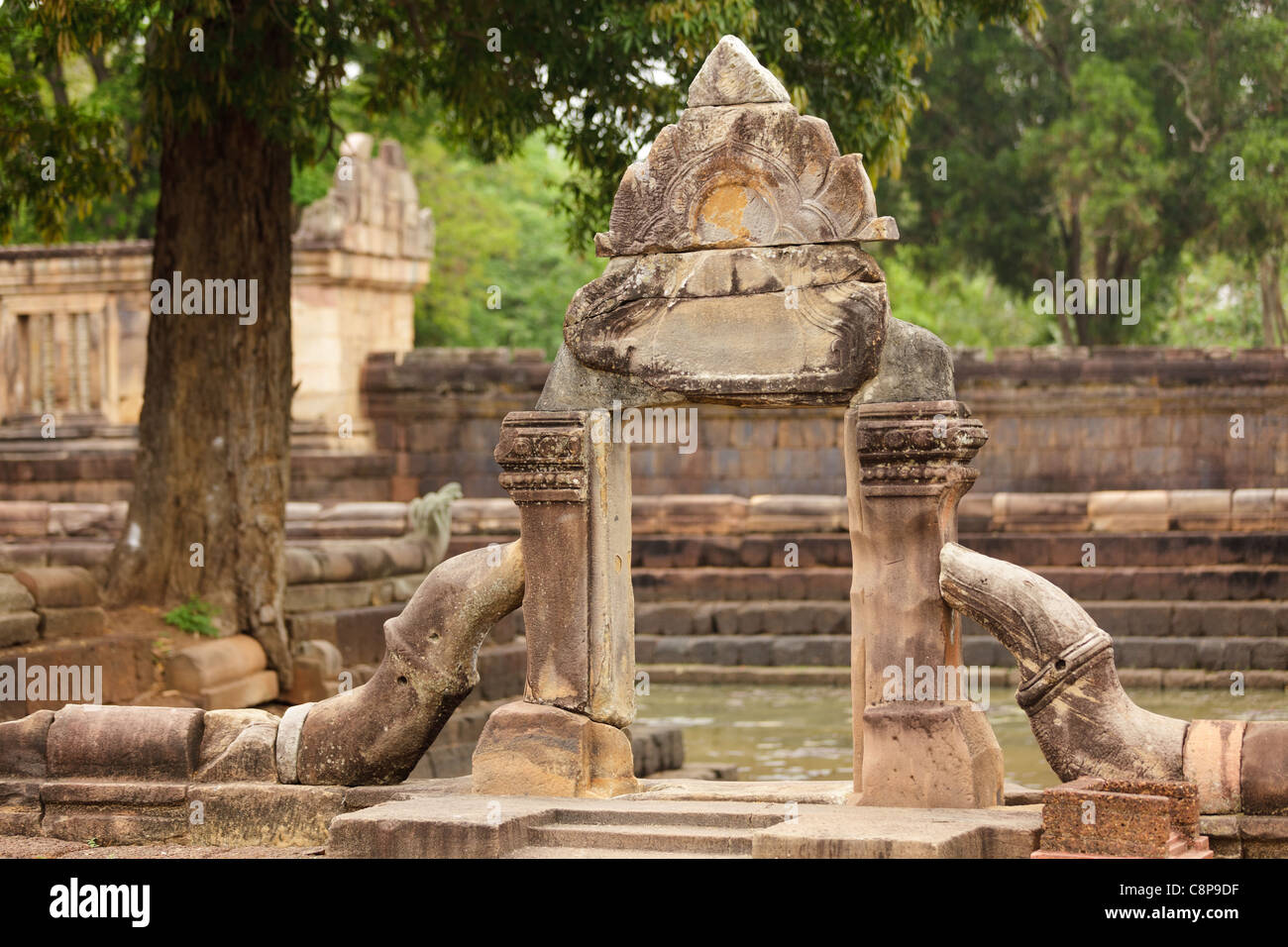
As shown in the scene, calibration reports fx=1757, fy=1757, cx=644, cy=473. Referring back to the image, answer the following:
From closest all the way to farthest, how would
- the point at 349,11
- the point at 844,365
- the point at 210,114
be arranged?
1. the point at 844,365
2. the point at 210,114
3. the point at 349,11

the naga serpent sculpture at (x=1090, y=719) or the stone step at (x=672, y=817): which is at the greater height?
the naga serpent sculpture at (x=1090, y=719)

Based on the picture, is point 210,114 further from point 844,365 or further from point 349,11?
point 844,365

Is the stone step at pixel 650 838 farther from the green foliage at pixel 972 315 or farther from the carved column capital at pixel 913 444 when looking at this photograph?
the green foliage at pixel 972 315

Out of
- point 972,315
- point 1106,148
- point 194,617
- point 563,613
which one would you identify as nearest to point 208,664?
point 194,617

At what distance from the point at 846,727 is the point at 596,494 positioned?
23.9ft

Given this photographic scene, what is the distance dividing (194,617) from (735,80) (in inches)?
219

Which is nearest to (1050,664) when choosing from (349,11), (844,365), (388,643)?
(844,365)

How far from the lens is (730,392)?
252 inches

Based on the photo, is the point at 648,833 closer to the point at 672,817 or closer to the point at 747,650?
the point at 672,817

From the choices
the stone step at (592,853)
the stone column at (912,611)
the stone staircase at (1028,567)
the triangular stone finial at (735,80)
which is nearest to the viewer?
the stone step at (592,853)

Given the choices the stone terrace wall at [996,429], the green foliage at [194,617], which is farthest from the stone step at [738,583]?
the green foliage at [194,617]

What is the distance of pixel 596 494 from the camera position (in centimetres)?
650

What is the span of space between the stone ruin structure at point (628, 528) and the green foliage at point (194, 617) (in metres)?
3.60

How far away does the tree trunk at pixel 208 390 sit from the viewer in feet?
34.8
